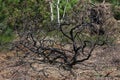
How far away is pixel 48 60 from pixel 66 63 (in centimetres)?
44

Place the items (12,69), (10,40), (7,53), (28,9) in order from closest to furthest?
1. (12,69)
2. (10,40)
3. (7,53)
4. (28,9)

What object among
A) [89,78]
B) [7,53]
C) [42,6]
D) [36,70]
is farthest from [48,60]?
[42,6]

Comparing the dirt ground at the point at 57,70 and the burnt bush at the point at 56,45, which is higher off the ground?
the burnt bush at the point at 56,45

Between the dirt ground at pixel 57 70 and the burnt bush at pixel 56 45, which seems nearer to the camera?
the dirt ground at pixel 57 70

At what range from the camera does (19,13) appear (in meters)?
9.16

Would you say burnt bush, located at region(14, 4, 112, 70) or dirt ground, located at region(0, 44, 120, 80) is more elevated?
burnt bush, located at region(14, 4, 112, 70)

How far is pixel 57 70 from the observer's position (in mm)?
7352

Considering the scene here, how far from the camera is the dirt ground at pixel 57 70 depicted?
23.1 ft

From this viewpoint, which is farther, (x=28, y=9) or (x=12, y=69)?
(x=28, y=9)

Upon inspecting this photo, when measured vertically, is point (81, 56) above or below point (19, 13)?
below

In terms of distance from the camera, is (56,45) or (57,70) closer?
(57,70)

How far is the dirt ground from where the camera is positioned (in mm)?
7055

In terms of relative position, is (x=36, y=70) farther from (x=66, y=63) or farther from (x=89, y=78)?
(x=89, y=78)

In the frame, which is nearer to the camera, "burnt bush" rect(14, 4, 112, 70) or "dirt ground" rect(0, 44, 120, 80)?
"dirt ground" rect(0, 44, 120, 80)
